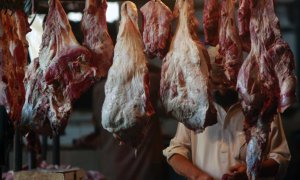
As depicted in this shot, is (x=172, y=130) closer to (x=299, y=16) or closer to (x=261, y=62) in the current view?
(x=299, y=16)

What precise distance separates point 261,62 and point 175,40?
1.48 feet

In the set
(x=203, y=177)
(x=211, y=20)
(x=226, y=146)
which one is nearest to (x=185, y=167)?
(x=203, y=177)

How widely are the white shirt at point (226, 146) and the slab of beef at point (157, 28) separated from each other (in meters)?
1.08

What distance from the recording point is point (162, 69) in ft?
10.3

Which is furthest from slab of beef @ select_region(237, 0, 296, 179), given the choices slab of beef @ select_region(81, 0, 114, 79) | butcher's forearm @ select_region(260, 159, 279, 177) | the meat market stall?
butcher's forearm @ select_region(260, 159, 279, 177)

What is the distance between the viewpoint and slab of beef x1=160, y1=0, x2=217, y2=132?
2.94m

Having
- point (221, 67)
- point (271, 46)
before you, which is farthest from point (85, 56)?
point (271, 46)

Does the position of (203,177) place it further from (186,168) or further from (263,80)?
(263,80)

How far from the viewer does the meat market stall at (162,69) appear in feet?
9.64

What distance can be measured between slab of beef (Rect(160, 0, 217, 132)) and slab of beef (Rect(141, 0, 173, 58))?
0.07 metres

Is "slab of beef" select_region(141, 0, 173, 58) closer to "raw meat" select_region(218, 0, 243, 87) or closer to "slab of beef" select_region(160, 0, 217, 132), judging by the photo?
"slab of beef" select_region(160, 0, 217, 132)

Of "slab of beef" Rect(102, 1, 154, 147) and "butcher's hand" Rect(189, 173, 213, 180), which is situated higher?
"slab of beef" Rect(102, 1, 154, 147)

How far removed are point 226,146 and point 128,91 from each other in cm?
126

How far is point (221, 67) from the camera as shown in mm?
3402
